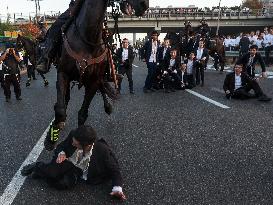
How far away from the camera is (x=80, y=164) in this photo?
5.21m

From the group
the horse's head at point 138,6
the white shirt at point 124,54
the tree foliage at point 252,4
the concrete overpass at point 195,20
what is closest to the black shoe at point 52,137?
the horse's head at point 138,6

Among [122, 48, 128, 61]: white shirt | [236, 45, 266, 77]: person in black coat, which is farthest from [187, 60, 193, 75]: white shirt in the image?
[236, 45, 266, 77]: person in black coat

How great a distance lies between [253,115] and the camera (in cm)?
991

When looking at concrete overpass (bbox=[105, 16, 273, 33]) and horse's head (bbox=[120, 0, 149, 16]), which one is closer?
horse's head (bbox=[120, 0, 149, 16])

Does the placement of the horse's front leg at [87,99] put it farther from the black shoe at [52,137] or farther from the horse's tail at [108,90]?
the black shoe at [52,137]

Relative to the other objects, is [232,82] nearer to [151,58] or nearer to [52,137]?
[151,58]

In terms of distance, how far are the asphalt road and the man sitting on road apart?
1.69 feet

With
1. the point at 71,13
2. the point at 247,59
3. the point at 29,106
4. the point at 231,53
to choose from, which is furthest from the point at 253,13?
the point at 71,13

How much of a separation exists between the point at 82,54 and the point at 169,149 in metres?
2.12

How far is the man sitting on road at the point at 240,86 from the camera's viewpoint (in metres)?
12.9

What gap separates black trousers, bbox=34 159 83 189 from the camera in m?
5.02

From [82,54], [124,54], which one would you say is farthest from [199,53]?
[82,54]

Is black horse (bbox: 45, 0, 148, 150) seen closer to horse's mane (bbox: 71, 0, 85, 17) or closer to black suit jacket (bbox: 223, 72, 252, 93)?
horse's mane (bbox: 71, 0, 85, 17)

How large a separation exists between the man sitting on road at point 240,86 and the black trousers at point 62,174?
343 inches
